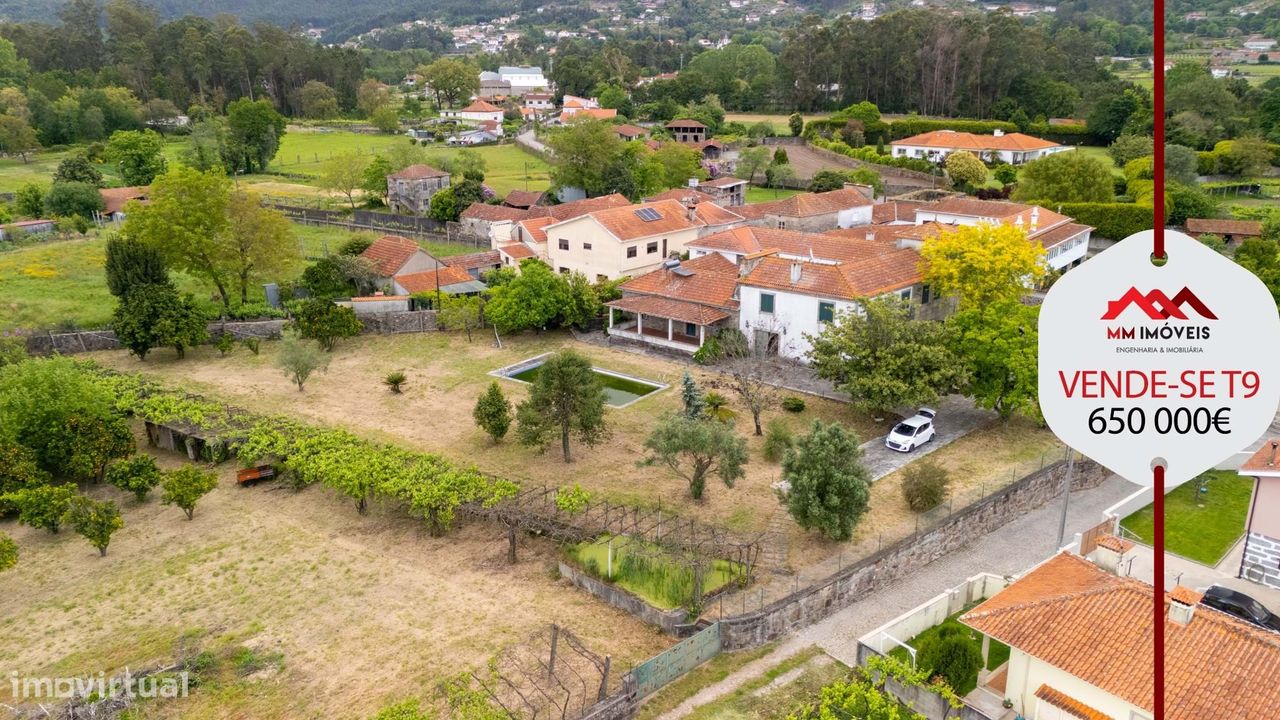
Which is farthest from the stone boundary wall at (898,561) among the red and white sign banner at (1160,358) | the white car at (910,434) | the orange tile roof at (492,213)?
the orange tile roof at (492,213)

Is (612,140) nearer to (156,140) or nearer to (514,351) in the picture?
(514,351)

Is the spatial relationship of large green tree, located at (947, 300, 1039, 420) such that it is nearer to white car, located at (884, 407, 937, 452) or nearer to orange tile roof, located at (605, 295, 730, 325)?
white car, located at (884, 407, 937, 452)

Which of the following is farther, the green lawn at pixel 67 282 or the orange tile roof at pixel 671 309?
the green lawn at pixel 67 282

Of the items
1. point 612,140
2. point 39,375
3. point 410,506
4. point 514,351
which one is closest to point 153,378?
point 39,375

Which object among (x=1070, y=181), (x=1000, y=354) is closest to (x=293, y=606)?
(x=1000, y=354)

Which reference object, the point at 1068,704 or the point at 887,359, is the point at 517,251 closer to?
the point at 887,359

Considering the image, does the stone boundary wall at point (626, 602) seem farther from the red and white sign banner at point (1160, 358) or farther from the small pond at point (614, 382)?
the red and white sign banner at point (1160, 358)
